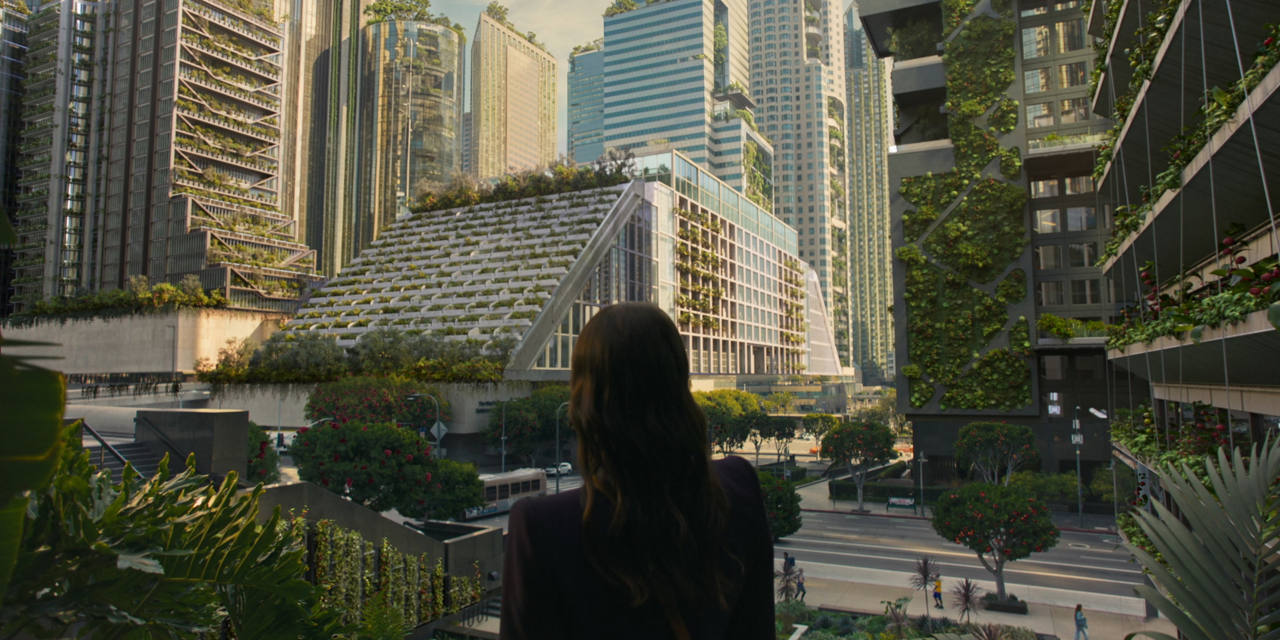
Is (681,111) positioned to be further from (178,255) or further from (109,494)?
(109,494)

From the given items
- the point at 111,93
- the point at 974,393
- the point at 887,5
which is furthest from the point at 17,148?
the point at 974,393

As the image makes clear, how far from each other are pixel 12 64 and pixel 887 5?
350 feet

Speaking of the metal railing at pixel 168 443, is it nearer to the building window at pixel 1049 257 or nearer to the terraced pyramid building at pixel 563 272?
Result: the terraced pyramid building at pixel 563 272

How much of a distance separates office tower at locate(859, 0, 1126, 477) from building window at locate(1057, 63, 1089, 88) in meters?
0.11

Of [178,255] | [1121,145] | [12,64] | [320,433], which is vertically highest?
[12,64]

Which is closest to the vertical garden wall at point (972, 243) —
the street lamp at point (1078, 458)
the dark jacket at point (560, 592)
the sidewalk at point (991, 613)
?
the street lamp at point (1078, 458)

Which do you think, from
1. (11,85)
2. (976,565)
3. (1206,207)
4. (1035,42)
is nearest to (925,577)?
(976,565)

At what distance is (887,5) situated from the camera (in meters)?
46.9

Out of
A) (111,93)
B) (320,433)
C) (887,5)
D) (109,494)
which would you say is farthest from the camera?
(111,93)

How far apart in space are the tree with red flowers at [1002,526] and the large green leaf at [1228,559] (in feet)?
83.3

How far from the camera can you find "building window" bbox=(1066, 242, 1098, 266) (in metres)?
43.0

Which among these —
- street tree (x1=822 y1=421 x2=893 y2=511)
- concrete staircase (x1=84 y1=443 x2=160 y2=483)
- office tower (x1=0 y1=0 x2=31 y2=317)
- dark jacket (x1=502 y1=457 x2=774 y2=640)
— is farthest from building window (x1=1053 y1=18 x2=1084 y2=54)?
office tower (x1=0 y1=0 x2=31 y2=317)

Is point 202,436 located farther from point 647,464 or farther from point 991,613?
point 991,613

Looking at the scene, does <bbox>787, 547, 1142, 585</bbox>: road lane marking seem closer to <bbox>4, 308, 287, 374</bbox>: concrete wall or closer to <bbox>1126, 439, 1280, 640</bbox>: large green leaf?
<bbox>1126, 439, 1280, 640</bbox>: large green leaf
